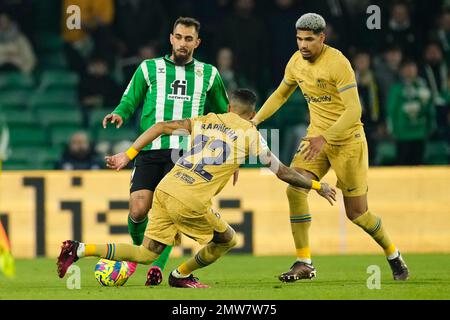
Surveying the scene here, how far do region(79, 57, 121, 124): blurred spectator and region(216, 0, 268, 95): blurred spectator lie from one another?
5.19ft

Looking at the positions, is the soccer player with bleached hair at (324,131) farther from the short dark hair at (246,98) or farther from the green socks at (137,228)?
the green socks at (137,228)

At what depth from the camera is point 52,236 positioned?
1402 cm

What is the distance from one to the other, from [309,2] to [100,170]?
4.57m

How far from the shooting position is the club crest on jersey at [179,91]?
10477 mm

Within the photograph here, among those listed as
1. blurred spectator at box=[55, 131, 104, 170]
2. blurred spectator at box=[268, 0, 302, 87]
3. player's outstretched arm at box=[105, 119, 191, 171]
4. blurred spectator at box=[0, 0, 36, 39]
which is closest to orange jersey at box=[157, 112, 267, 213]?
player's outstretched arm at box=[105, 119, 191, 171]

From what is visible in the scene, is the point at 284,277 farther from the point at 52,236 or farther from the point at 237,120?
the point at 52,236

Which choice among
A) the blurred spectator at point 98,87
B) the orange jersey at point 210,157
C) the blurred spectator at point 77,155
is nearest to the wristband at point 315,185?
the orange jersey at point 210,157

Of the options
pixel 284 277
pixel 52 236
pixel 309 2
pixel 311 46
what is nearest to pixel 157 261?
pixel 284 277

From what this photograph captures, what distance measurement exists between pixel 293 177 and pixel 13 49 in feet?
29.0

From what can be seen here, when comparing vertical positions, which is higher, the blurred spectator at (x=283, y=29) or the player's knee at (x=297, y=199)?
the blurred spectator at (x=283, y=29)

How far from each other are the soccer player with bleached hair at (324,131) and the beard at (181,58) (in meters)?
0.80

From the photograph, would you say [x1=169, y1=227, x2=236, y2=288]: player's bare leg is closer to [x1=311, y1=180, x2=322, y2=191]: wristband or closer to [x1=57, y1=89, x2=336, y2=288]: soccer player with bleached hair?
[x1=57, y1=89, x2=336, y2=288]: soccer player with bleached hair

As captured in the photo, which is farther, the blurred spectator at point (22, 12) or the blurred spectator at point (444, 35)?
the blurred spectator at point (22, 12)
